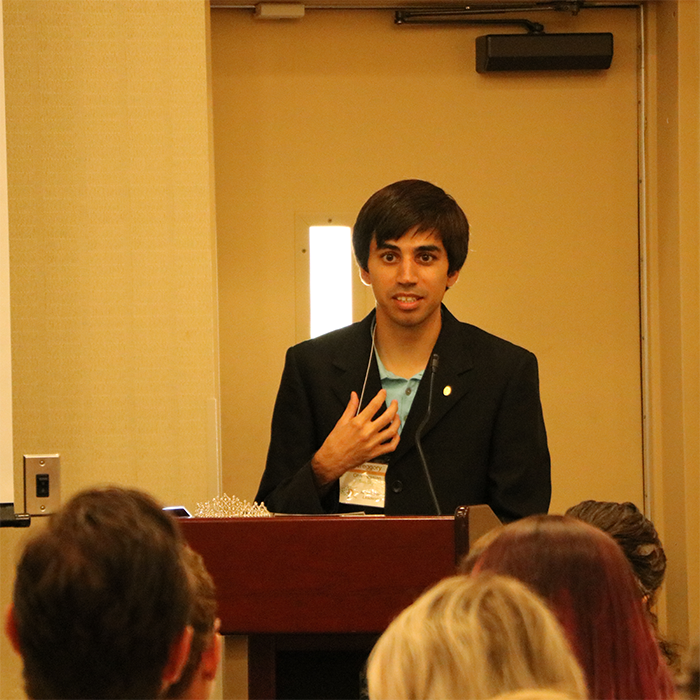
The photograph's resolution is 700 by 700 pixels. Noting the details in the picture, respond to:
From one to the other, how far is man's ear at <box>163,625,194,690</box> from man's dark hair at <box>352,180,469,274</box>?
1.36m

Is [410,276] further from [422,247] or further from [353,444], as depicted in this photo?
[353,444]

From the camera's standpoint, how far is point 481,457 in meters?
2.15

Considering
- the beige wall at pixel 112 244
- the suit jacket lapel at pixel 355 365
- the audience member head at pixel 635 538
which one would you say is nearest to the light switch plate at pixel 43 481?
the beige wall at pixel 112 244

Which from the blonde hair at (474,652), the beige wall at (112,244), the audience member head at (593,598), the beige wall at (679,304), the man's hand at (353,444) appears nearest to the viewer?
the blonde hair at (474,652)

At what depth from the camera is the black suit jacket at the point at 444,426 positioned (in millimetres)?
2082

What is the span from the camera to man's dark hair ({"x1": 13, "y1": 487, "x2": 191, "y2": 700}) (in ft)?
3.06

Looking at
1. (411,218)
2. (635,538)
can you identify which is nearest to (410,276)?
(411,218)

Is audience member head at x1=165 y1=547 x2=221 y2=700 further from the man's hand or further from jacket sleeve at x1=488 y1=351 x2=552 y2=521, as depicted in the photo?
jacket sleeve at x1=488 y1=351 x2=552 y2=521

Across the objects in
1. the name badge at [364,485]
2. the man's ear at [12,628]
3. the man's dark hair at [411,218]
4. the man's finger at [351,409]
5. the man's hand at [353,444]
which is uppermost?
the man's dark hair at [411,218]

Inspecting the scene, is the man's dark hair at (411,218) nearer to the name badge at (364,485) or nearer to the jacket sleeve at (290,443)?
the jacket sleeve at (290,443)

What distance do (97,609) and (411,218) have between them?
1426mm

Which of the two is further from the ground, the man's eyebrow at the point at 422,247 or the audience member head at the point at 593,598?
the man's eyebrow at the point at 422,247

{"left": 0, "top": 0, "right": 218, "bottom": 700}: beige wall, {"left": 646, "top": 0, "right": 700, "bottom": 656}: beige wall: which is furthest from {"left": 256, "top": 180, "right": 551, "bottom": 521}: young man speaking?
{"left": 646, "top": 0, "right": 700, "bottom": 656}: beige wall

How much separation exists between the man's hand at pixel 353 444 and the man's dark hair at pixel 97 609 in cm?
100
